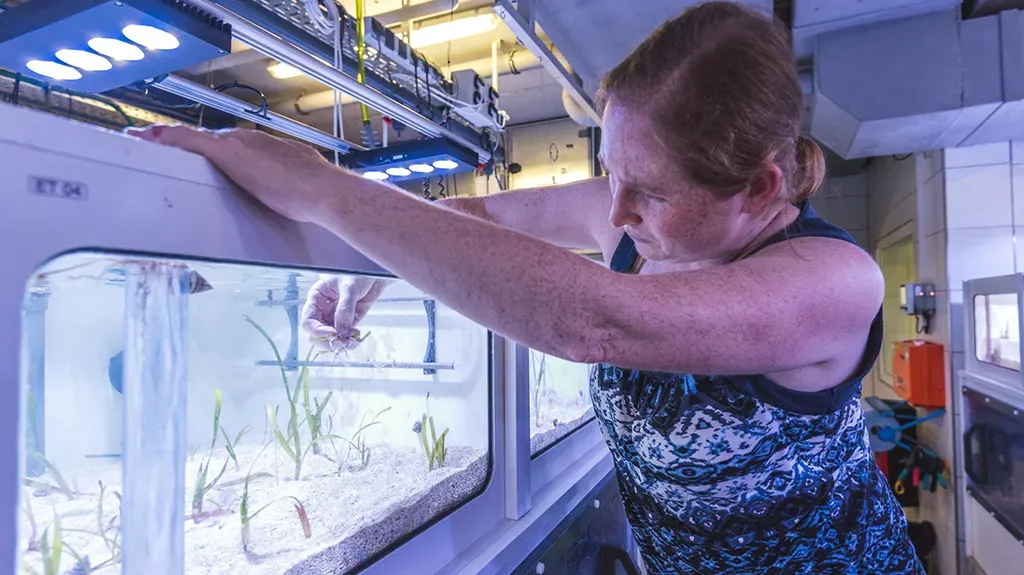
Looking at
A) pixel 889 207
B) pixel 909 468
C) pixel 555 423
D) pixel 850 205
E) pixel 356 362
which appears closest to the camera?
pixel 356 362

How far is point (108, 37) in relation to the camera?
1.45 metres

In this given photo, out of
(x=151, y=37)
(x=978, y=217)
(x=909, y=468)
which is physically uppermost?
(x=151, y=37)

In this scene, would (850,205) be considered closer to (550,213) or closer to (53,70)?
(550,213)

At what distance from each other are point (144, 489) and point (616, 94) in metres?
0.63

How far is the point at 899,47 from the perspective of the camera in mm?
2135

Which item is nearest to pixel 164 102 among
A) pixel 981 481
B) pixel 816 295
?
pixel 816 295

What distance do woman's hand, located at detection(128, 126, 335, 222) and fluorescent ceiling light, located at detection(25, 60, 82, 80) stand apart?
1.55 metres

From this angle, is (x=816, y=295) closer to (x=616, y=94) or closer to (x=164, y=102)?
(x=616, y=94)

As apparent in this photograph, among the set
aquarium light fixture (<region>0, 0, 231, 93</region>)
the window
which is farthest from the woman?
the window

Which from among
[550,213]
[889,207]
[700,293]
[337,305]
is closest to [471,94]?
[550,213]

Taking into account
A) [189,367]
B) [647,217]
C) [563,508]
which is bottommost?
[563,508]

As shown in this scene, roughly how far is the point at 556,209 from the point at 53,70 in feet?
5.40

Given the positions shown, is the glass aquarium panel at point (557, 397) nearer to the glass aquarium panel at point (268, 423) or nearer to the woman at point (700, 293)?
the glass aquarium panel at point (268, 423)

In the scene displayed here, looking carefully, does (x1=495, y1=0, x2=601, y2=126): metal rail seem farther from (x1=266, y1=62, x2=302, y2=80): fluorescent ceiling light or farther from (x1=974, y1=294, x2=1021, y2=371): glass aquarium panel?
(x1=266, y1=62, x2=302, y2=80): fluorescent ceiling light
